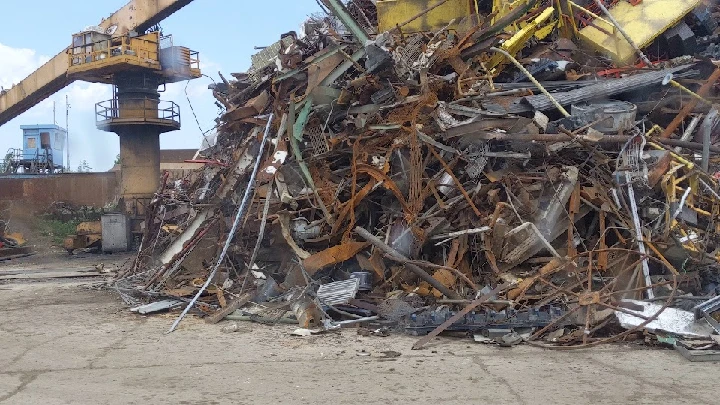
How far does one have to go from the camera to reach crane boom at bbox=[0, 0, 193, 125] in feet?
67.6

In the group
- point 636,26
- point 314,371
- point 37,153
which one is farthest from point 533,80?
point 37,153

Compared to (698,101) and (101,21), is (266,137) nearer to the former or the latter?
(698,101)

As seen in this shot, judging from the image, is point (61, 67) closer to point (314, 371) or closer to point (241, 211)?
point (241, 211)

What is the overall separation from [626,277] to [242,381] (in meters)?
4.36

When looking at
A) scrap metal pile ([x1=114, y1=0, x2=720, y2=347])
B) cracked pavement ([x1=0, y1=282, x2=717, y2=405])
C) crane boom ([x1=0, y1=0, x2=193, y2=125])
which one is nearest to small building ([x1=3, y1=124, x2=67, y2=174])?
crane boom ([x1=0, y1=0, x2=193, y2=125])

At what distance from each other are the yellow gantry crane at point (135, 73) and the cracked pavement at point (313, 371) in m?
15.2

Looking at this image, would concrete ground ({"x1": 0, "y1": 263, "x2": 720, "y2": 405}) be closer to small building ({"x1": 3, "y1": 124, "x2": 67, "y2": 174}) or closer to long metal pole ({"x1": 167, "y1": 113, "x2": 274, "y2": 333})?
long metal pole ({"x1": 167, "y1": 113, "x2": 274, "y2": 333})

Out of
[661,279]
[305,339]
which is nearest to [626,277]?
[661,279]

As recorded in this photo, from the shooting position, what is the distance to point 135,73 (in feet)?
68.6

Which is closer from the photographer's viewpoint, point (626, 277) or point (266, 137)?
point (626, 277)

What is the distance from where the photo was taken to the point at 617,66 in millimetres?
9617

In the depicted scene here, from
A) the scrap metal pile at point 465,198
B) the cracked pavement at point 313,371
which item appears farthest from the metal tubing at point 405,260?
the cracked pavement at point 313,371

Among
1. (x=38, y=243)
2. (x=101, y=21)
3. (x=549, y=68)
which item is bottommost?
(x=38, y=243)

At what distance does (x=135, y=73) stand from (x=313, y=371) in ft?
60.2
